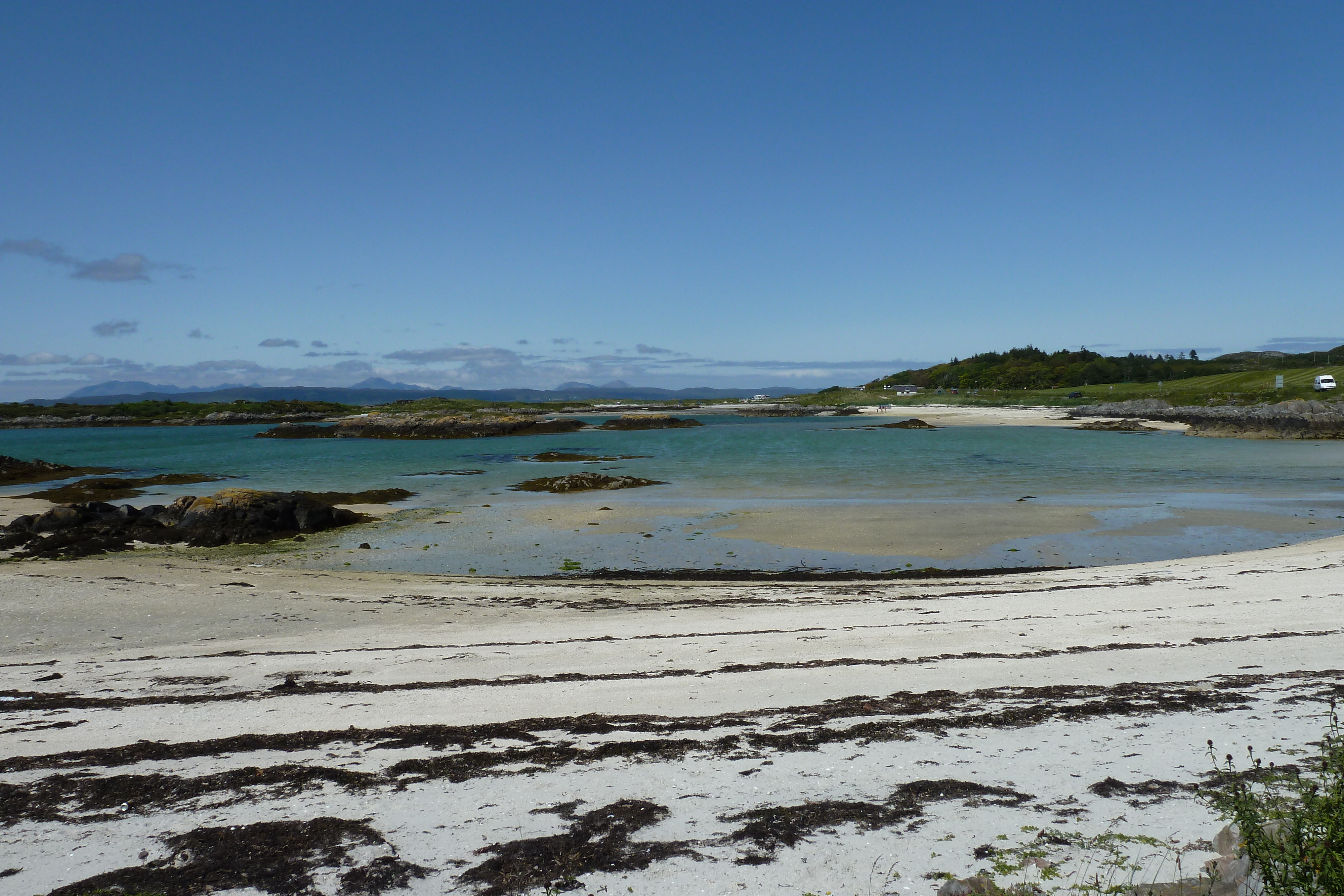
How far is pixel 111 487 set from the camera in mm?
30328

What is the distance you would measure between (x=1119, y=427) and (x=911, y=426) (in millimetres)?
17132

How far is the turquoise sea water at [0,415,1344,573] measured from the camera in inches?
653

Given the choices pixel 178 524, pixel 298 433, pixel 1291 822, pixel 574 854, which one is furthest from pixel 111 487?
pixel 298 433

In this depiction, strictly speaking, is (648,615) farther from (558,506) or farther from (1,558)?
(1,558)

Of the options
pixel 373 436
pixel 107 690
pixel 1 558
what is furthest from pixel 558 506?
pixel 373 436

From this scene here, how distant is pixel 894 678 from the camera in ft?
22.6

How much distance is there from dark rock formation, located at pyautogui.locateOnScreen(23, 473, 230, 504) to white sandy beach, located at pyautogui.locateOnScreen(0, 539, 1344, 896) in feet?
69.3

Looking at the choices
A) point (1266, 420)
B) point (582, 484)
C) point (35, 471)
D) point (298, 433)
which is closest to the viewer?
point (582, 484)

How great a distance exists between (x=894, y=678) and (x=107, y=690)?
7584 mm

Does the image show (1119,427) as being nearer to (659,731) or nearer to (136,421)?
(659,731)

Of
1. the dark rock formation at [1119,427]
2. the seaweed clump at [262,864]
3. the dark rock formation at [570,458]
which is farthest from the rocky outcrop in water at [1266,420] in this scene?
the seaweed clump at [262,864]

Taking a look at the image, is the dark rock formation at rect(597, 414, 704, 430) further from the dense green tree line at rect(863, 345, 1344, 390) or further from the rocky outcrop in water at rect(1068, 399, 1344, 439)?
the dense green tree line at rect(863, 345, 1344, 390)

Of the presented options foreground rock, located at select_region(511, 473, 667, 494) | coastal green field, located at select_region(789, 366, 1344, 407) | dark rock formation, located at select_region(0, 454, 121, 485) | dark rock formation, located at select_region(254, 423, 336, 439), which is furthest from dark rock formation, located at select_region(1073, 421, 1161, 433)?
dark rock formation, located at select_region(254, 423, 336, 439)

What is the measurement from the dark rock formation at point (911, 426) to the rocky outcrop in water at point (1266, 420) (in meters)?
18.6
